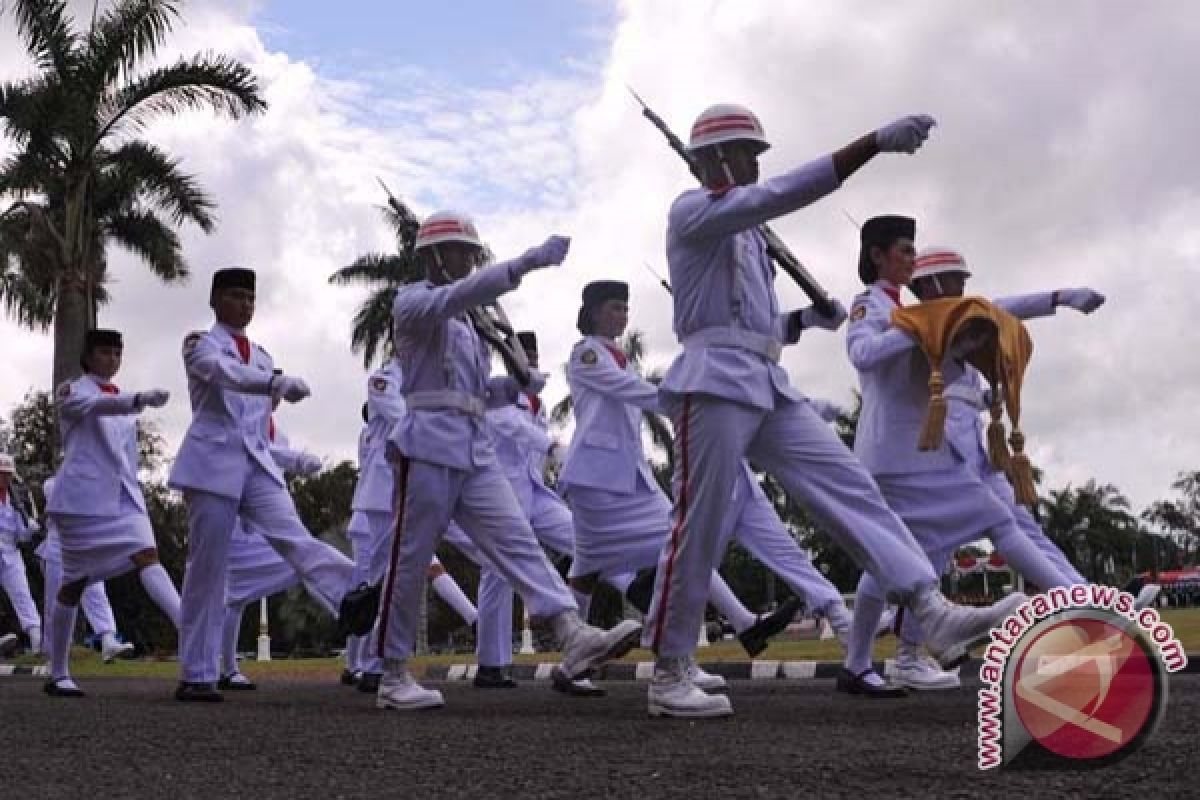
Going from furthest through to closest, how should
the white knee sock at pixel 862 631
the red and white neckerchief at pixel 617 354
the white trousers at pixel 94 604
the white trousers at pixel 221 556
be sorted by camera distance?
the white trousers at pixel 94 604, the red and white neckerchief at pixel 617 354, the white trousers at pixel 221 556, the white knee sock at pixel 862 631

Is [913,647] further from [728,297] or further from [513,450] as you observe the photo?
[513,450]

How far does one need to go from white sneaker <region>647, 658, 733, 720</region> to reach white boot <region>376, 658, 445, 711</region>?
138 centimetres

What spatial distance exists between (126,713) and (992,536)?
13.6 ft

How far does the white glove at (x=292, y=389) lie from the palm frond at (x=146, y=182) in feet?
58.3

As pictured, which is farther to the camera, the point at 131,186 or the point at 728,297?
the point at 131,186

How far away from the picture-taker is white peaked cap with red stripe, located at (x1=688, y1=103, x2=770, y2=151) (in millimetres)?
6250

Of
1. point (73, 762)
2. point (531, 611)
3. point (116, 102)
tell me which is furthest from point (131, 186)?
point (73, 762)

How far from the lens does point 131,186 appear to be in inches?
961

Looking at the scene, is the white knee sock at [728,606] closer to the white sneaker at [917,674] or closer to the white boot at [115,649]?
the white sneaker at [917,674]

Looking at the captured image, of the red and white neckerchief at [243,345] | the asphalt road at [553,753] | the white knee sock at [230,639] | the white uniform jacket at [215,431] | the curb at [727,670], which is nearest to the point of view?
the asphalt road at [553,753]

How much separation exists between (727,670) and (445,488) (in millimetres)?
5189

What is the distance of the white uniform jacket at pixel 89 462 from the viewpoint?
1006cm

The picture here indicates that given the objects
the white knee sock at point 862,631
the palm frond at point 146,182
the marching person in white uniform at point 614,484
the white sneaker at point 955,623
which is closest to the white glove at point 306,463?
the marching person in white uniform at point 614,484

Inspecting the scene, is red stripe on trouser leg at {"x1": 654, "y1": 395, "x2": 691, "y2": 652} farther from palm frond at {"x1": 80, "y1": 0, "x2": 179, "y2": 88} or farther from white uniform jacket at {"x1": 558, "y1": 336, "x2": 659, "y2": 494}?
palm frond at {"x1": 80, "y1": 0, "x2": 179, "y2": 88}
